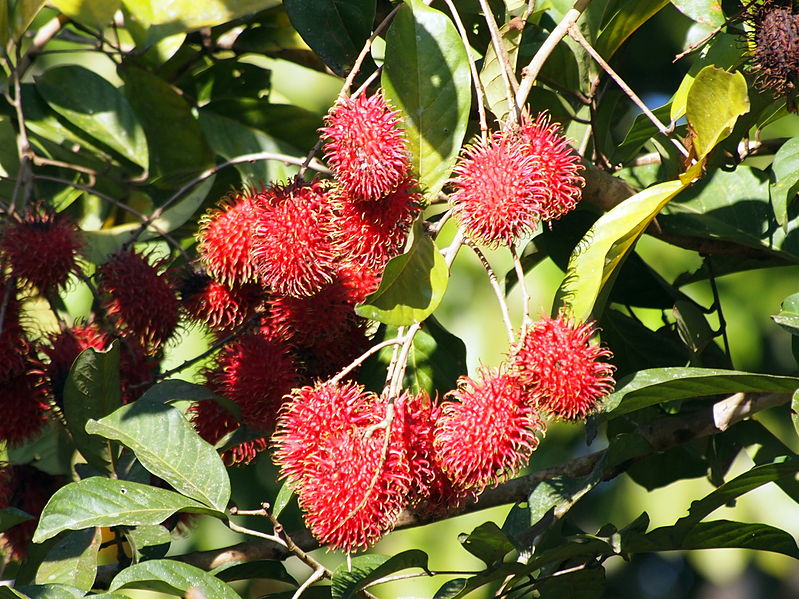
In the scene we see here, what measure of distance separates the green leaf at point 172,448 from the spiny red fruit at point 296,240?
239 millimetres

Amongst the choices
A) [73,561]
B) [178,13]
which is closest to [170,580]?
[73,561]

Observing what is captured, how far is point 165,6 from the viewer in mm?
1882

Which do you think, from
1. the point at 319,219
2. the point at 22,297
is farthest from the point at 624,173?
the point at 22,297

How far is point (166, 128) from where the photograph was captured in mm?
1918

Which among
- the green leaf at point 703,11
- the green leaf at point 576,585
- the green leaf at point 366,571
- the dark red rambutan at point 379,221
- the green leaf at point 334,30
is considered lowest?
the green leaf at point 576,585

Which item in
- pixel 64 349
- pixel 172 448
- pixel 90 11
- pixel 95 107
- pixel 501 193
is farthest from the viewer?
pixel 95 107

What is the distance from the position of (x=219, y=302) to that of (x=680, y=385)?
2.18 ft

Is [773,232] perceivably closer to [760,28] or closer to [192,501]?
[760,28]

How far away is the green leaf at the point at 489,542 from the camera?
113cm

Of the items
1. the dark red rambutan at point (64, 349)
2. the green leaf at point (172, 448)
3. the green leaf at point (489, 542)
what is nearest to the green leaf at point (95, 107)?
the dark red rambutan at point (64, 349)

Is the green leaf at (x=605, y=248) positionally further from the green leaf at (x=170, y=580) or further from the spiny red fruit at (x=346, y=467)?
the green leaf at (x=170, y=580)

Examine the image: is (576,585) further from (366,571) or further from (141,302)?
(141,302)

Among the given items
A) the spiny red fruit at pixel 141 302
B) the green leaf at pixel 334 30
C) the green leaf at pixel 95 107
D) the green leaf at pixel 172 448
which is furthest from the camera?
the green leaf at pixel 95 107

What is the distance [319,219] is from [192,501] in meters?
0.40
